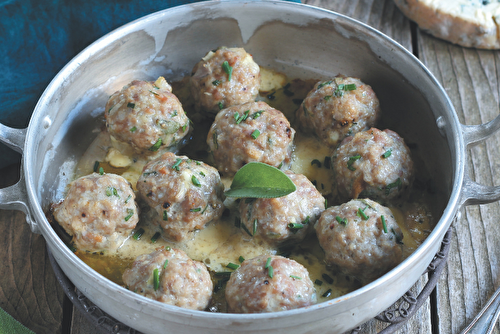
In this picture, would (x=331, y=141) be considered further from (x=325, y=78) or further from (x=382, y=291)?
(x=382, y=291)

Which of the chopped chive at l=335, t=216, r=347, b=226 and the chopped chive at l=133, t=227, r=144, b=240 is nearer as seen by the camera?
the chopped chive at l=335, t=216, r=347, b=226

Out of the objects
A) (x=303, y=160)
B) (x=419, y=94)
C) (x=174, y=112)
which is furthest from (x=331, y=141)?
(x=174, y=112)

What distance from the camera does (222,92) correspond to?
8.31 ft

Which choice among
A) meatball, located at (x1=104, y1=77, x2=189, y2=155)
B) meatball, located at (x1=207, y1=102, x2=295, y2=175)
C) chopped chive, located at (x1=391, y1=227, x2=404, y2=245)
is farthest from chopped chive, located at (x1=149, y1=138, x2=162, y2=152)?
chopped chive, located at (x1=391, y1=227, x2=404, y2=245)

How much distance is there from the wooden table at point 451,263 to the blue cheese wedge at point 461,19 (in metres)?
0.18

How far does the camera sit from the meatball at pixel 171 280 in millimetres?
1852

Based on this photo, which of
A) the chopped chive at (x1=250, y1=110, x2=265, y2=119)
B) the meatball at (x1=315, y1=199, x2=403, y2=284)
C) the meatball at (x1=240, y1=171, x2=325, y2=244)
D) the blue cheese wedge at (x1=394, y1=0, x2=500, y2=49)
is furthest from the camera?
the blue cheese wedge at (x1=394, y1=0, x2=500, y2=49)

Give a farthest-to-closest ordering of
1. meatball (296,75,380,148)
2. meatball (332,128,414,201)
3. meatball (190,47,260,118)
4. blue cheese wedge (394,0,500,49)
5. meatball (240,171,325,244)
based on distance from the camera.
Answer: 1. blue cheese wedge (394,0,500,49)
2. meatball (190,47,260,118)
3. meatball (296,75,380,148)
4. meatball (332,128,414,201)
5. meatball (240,171,325,244)

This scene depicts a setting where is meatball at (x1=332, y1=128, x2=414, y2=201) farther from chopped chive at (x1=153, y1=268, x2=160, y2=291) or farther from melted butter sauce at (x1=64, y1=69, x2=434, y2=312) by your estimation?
chopped chive at (x1=153, y1=268, x2=160, y2=291)

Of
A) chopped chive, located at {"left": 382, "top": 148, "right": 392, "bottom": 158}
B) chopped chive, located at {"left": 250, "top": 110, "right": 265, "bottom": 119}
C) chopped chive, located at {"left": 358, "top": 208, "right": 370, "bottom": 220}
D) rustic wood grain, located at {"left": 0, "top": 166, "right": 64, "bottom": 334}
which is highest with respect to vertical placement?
chopped chive, located at {"left": 250, "top": 110, "right": 265, "bottom": 119}

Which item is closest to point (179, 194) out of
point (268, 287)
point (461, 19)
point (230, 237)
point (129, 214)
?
point (129, 214)

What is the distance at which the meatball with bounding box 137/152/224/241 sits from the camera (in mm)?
2135

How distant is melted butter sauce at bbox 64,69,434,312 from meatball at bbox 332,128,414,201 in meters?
0.16

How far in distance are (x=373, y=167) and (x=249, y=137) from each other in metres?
0.57
